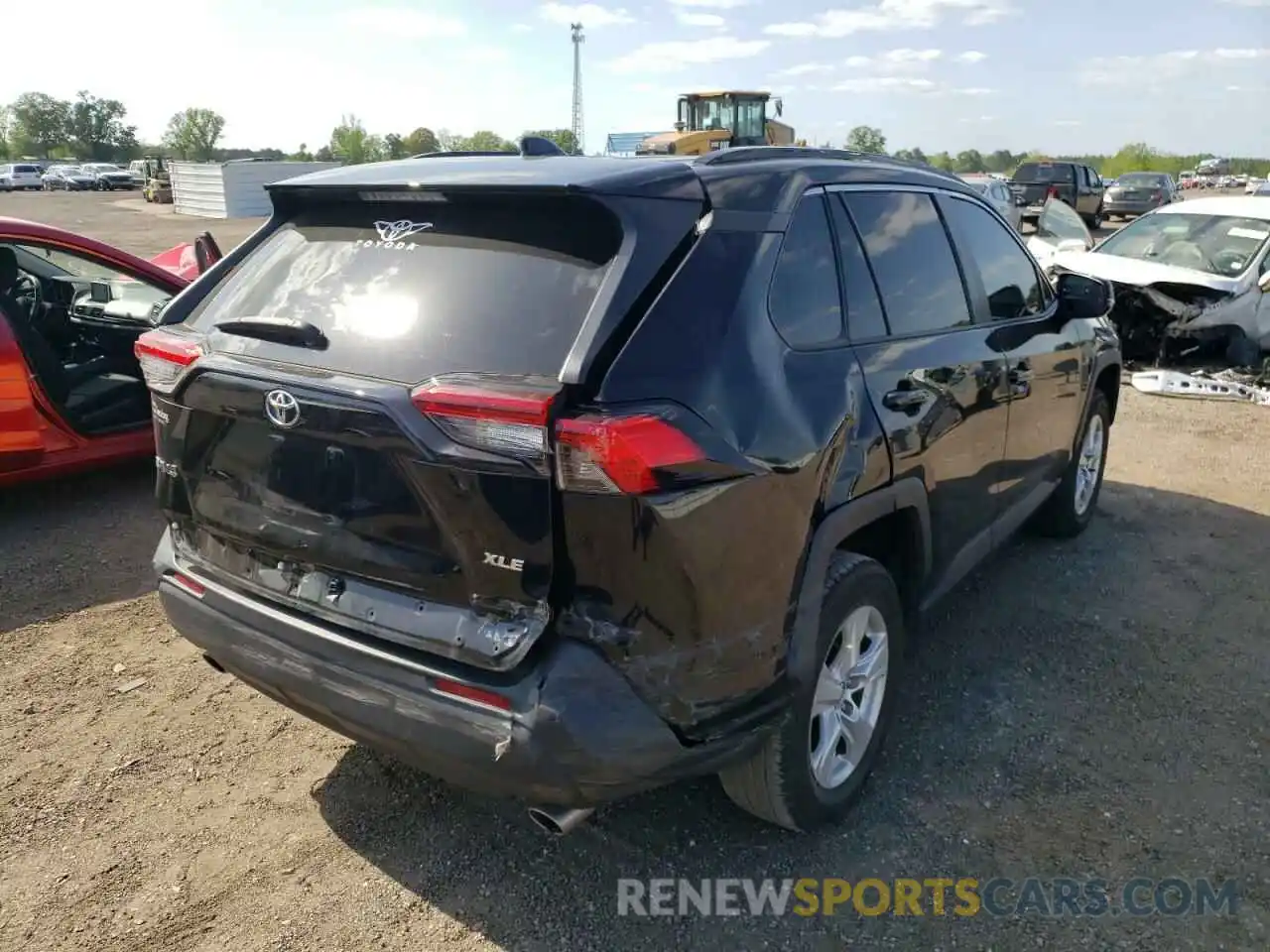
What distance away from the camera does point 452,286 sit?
7.65 ft

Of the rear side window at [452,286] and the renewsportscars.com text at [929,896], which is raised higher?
the rear side window at [452,286]

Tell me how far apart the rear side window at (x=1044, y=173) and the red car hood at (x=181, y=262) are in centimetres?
2490

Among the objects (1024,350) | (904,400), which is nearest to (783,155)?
(904,400)

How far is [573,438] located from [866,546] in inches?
53.1

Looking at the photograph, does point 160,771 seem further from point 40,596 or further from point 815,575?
point 815,575

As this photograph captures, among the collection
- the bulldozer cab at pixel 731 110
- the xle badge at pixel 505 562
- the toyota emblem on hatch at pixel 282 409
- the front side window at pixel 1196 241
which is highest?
the bulldozer cab at pixel 731 110

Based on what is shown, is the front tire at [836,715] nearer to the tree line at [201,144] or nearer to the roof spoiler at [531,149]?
the roof spoiler at [531,149]

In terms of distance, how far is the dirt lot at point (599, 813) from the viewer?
2.53 metres

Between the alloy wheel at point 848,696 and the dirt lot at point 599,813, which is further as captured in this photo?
the alloy wheel at point 848,696

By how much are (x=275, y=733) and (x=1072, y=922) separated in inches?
101

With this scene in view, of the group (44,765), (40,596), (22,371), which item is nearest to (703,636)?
(44,765)

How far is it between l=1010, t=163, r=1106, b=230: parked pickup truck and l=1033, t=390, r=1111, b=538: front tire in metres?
21.7

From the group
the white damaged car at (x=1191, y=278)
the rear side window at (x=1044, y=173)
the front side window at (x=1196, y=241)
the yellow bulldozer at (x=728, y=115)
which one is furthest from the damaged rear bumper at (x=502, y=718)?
the rear side window at (x=1044, y=173)

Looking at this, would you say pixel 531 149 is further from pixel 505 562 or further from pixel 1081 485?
pixel 1081 485
